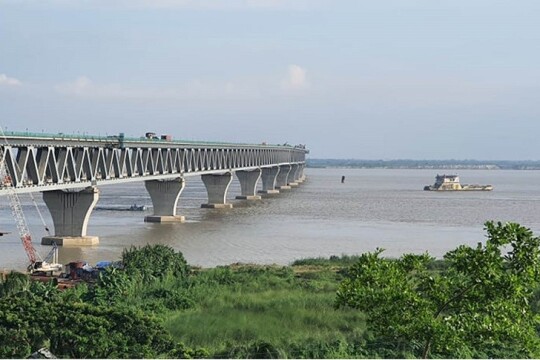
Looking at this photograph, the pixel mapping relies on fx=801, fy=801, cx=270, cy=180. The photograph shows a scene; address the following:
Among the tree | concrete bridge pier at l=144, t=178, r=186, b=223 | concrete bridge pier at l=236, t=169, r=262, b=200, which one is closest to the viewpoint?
the tree

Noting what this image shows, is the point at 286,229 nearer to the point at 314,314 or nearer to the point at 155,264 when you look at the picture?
the point at 155,264

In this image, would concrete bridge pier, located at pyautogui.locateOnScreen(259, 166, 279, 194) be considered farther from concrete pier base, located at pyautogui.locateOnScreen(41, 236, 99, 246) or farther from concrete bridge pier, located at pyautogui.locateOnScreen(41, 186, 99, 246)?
concrete pier base, located at pyautogui.locateOnScreen(41, 236, 99, 246)

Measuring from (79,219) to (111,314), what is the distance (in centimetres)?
4484

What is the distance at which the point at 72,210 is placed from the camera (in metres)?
68.8

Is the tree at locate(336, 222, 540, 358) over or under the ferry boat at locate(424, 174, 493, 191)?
over

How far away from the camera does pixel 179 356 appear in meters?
22.5

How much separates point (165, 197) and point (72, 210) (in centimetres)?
2521

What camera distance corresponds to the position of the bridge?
193ft

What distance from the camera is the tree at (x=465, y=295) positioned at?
714 inches

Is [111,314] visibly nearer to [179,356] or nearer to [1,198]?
[179,356]

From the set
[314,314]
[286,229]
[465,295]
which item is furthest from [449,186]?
[465,295]

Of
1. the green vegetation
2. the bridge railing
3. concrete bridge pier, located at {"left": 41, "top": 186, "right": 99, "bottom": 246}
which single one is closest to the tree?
the green vegetation

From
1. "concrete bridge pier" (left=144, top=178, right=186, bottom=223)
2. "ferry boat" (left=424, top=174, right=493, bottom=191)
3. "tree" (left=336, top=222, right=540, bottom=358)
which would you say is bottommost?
"ferry boat" (left=424, top=174, right=493, bottom=191)

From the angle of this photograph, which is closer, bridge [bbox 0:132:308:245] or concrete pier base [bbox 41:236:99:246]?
bridge [bbox 0:132:308:245]
